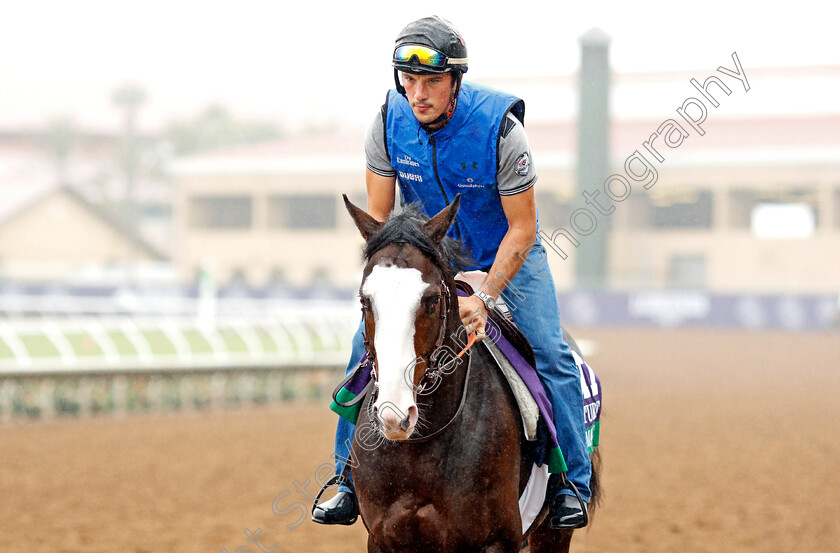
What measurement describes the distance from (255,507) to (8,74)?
247ft

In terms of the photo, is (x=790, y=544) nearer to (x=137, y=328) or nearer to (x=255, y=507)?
(x=255, y=507)

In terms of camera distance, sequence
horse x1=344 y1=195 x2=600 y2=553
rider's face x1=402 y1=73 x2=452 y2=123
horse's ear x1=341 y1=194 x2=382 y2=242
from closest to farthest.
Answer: horse x1=344 y1=195 x2=600 y2=553 < horse's ear x1=341 y1=194 x2=382 y2=242 < rider's face x1=402 y1=73 x2=452 y2=123

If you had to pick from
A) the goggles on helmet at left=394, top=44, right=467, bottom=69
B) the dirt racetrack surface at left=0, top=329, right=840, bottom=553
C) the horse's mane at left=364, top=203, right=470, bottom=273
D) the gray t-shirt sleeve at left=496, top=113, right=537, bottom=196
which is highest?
the goggles on helmet at left=394, top=44, right=467, bottom=69

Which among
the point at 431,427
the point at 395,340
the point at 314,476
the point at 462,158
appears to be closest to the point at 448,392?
the point at 431,427

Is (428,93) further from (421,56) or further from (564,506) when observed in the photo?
(564,506)

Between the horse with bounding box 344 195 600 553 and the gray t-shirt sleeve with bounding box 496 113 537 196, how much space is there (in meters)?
0.42

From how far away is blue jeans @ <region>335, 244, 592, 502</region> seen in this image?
420 cm

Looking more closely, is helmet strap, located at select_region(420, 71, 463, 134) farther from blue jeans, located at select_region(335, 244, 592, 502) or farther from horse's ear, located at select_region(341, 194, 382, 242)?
blue jeans, located at select_region(335, 244, 592, 502)

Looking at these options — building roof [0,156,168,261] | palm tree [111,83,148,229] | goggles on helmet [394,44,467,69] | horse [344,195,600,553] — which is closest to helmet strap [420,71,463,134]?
goggles on helmet [394,44,467,69]

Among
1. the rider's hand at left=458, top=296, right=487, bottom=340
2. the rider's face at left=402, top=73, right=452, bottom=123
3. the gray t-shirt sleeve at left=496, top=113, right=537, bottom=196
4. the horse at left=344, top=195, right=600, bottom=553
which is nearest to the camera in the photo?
the horse at left=344, top=195, right=600, bottom=553

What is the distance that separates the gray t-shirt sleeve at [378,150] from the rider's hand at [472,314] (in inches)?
30.1

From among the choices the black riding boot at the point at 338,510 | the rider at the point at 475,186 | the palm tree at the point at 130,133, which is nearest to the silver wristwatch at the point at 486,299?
the rider at the point at 475,186

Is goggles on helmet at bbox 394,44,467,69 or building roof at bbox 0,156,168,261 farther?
building roof at bbox 0,156,168,261

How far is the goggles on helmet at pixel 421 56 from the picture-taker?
376 cm
